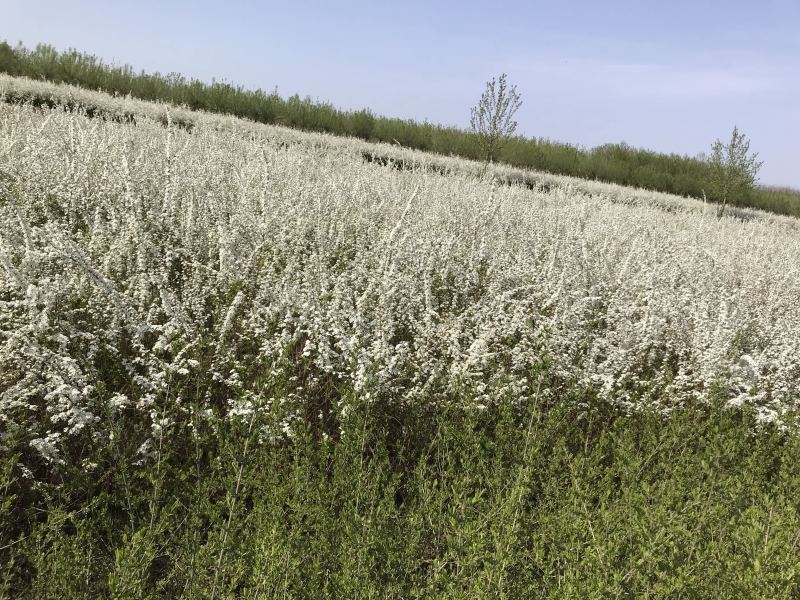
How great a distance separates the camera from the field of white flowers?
308cm

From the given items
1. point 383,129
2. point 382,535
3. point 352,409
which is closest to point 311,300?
point 352,409

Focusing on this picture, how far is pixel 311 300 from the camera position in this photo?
144 inches

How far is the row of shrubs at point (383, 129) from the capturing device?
16.1m

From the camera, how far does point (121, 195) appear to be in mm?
5586

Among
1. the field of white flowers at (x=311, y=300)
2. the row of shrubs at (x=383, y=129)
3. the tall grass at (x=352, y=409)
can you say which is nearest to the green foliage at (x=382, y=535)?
→ the tall grass at (x=352, y=409)

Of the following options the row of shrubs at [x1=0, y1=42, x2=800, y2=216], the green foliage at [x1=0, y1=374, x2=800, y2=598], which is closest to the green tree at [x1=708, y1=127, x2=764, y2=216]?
the row of shrubs at [x1=0, y1=42, x2=800, y2=216]

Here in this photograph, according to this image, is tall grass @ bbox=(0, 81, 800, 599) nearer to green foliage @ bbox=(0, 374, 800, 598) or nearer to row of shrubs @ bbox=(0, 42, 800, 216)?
green foliage @ bbox=(0, 374, 800, 598)

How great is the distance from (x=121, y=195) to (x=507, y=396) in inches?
175

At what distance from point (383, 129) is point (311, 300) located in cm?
1604

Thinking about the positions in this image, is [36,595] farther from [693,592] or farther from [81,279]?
[693,592]

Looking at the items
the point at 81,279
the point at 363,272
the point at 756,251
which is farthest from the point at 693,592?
the point at 756,251

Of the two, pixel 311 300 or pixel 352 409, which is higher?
pixel 311 300

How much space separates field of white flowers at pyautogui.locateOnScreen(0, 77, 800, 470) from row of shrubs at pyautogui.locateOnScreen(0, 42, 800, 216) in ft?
27.2

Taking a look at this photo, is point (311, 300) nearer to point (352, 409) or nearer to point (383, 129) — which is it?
point (352, 409)
